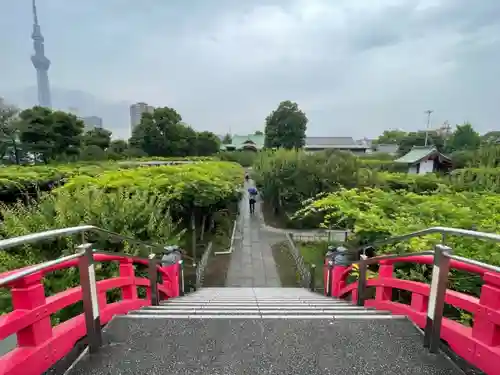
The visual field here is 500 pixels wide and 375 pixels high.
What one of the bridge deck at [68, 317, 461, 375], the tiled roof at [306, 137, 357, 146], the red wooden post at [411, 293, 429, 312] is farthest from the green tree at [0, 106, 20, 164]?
the tiled roof at [306, 137, 357, 146]

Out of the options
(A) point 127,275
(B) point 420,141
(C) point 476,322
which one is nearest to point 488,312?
(C) point 476,322

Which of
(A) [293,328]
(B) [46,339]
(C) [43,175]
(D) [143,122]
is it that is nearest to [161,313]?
(B) [46,339]

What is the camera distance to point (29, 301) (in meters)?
1.75

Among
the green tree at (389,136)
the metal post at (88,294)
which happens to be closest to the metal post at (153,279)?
the metal post at (88,294)

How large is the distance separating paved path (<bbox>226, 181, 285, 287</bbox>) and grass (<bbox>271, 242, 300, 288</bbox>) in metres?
0.18

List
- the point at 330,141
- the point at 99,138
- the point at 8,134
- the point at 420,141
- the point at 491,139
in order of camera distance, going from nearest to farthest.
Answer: the point at 8,134 → the point at 99,138 → the point at 491,139 → the point at 420,141 → the point at 330,141

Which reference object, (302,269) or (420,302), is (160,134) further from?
(420,302)

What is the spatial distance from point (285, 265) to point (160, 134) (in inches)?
1034

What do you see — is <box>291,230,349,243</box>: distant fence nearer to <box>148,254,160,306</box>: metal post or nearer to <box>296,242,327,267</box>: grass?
<box>296,242,327,267</box>: grass

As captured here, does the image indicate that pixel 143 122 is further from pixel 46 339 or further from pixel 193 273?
pixel 46 339

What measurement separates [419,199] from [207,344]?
23.0 ft

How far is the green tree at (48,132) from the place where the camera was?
886 inches

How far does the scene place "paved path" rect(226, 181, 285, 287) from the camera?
1018 cm

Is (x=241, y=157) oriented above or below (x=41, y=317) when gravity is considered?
Answer: above
